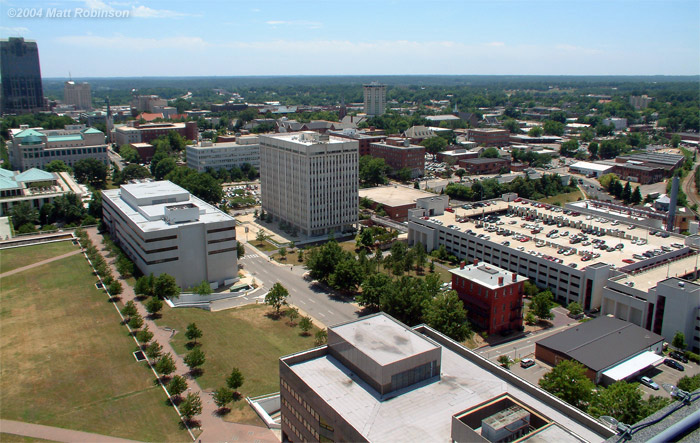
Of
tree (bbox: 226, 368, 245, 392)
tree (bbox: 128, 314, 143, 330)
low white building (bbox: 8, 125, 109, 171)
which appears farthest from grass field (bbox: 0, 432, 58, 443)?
low white building (bbox: 8, 125, 109, 171)

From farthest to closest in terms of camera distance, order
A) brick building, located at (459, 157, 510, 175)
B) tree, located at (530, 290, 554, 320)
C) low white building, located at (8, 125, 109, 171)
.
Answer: brick building, located at (459, 157, 510, 175)
low white building, located at (8, 125, 109, 171)
tree, located at (530, 290, 554, 320)

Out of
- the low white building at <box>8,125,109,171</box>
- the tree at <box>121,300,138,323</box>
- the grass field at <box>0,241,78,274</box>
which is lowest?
the grass field at <box>0,241,78,274</box>

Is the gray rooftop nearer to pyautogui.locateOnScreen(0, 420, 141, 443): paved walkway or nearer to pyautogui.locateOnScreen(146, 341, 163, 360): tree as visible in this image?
pyautogui.locateOnScreen(146, 341, 163, 360): tree

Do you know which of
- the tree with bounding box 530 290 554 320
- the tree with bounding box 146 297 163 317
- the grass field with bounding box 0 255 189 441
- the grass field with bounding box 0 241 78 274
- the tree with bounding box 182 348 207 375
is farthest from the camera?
the grass field with bounding box 0 241 78 274

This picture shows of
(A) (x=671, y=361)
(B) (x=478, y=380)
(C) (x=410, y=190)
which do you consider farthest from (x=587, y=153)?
(B) (x=478, y=380)

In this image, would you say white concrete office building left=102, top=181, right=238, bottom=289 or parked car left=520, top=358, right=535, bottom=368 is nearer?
parked car left=520, top=358, right=535, bottom=368

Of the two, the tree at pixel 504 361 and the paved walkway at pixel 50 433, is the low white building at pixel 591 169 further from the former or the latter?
the paved walkway at pixel 50 433

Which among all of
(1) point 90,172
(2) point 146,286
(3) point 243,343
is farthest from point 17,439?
(1) point 90,172
